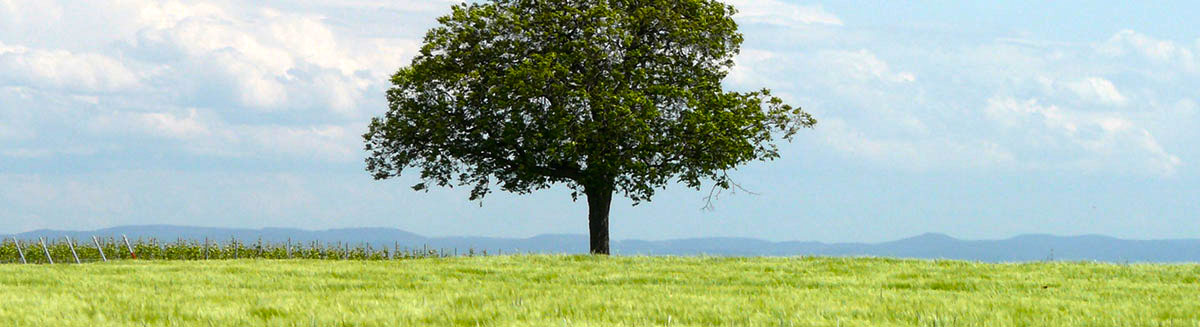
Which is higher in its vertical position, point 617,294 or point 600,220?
point 600,220

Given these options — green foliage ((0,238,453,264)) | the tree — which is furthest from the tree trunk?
green foliage ((0,238,453,264))

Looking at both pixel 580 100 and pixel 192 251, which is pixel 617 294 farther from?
pixel 192 251

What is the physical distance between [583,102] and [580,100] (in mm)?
325

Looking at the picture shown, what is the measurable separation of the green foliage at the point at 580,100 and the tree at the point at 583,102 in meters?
0.04

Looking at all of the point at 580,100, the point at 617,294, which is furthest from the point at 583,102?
the point at 617,294

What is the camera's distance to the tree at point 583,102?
28.7 metres

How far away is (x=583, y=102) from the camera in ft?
95.2

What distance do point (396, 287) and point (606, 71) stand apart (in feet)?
42.1

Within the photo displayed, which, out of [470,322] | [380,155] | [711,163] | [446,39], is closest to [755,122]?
[711,163]

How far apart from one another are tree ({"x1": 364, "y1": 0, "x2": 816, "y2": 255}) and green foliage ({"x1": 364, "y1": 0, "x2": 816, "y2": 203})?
38 mm

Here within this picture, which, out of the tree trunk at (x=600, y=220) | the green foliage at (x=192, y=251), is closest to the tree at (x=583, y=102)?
the tree trunk at (x=600, y=220)

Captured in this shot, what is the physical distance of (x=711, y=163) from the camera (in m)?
30.1

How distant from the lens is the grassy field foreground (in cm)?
1273

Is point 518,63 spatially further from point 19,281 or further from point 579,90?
point 19,281
